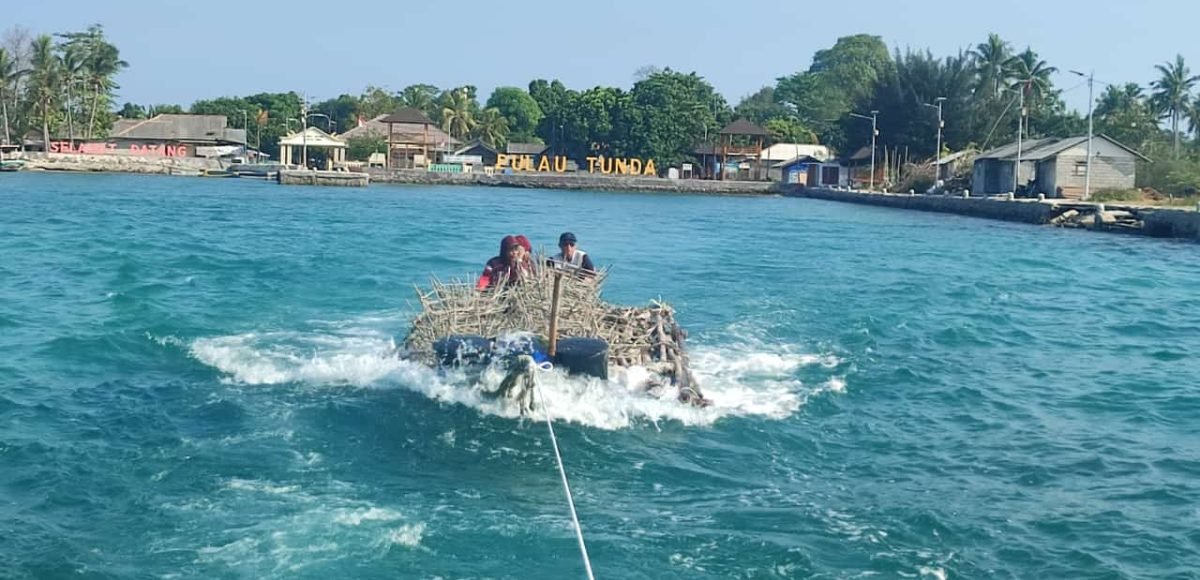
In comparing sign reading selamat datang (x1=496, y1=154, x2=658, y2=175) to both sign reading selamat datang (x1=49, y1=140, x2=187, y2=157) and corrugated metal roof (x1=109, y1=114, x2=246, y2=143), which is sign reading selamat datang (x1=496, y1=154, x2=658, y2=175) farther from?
sign reading selamat datang (x1=49, y1=140, x2=187, y2=157)

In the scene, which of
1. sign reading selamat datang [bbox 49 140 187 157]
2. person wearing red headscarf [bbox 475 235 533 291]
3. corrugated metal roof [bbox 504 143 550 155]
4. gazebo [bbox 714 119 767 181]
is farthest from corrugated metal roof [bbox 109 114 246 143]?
person wearing red headscarf [bbox 475 235 533 291]

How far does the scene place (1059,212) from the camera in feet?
154

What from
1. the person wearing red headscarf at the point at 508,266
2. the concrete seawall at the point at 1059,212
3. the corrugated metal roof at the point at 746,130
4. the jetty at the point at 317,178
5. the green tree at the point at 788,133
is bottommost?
the person wearing red headscarf at the point at 508,266

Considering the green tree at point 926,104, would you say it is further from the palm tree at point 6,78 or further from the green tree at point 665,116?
the palm tree at point 6,78

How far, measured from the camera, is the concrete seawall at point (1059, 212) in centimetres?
4041

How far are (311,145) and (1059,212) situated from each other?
6458cm

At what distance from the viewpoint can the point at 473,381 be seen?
11.6 m

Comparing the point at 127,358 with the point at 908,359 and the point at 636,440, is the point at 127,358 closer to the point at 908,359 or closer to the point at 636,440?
the point at 636,440

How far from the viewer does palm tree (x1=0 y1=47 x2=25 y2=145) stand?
91562mm

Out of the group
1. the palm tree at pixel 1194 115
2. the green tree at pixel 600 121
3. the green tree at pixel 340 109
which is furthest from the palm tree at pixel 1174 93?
the green tree at pixel 340 109

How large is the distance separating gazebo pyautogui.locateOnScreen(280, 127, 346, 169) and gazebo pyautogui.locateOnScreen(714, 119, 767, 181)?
31.1m

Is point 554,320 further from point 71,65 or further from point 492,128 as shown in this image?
point 492,128

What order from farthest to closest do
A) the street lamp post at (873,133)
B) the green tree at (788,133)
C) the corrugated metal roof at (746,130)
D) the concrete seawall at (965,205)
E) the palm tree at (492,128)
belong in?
1. the palm tree at (492,128)
2. the green tree at (788,133)
3. the corrugated metal roof at (746,130)
4. the street lamp post at (873,133)
5. the concrete seawall at (965,205)

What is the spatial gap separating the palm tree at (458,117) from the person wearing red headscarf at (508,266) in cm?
9799
